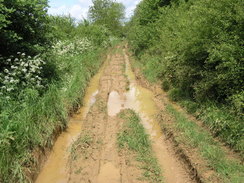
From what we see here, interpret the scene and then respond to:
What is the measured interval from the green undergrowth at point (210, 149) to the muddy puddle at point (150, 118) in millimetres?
552

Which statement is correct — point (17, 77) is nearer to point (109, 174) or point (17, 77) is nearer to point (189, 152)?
point (109, 174)

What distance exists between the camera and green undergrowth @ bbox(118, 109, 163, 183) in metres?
4.39

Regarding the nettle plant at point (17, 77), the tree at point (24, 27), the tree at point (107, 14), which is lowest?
the nettle plant at point (17, 77)

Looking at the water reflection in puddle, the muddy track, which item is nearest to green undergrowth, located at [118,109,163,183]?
the muddy track

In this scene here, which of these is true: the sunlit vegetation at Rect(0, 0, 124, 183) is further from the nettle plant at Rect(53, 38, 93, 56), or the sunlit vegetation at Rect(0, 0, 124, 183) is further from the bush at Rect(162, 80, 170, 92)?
the bush at Rect(162, 80, 170, 92)

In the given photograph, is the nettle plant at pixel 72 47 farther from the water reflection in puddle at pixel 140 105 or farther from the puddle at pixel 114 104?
the water reflection in puddle at pixel 140 105

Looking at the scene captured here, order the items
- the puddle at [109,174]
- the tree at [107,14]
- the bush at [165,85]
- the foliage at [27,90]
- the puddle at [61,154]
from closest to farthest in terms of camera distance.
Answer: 1. the foliage at [27,90]
2. the puddle at [109,174]
3. the puddle at [61,154]
4. the bush at [165,85]
5. the tree at [107,14]

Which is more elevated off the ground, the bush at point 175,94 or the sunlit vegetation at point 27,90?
the sunlit vegetation at point 27,90

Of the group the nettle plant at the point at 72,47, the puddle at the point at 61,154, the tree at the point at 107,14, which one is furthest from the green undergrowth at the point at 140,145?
the tree at the point at 107,14

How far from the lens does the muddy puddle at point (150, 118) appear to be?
4.58 meters

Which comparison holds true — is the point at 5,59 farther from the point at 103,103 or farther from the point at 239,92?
the point at 239,92

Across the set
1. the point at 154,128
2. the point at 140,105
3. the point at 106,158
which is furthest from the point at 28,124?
the point at 140,105

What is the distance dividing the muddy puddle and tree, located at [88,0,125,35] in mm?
26177

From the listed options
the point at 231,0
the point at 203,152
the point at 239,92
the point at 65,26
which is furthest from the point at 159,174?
the point at 65,26
